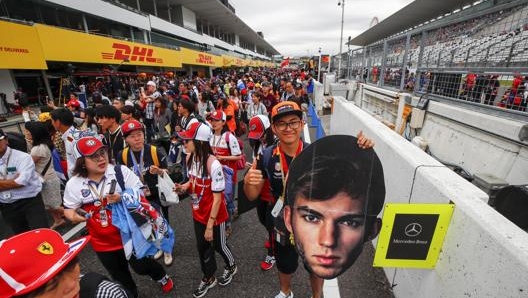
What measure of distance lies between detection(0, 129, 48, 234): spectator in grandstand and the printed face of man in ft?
11.9

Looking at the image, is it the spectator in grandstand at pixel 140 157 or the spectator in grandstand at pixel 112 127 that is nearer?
the spectator in grandstand at pixel 140 157

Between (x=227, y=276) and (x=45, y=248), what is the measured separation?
2162 millimetres

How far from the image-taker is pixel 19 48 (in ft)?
28.2

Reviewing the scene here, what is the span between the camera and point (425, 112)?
5.46 m

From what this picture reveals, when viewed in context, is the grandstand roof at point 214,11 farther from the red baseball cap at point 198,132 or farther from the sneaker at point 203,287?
the sneaker at point 203,287

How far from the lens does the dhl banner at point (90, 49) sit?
10.1 meters

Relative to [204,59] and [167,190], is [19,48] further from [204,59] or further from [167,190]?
[204,59]

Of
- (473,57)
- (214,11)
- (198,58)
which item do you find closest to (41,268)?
(473,57)

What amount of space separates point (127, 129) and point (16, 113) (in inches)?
570

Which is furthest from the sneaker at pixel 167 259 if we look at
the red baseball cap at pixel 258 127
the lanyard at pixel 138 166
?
the red baseball cap at pixel 258 127

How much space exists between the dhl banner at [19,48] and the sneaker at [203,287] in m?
10.0

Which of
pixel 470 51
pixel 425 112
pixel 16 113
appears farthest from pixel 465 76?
pixel 16 113

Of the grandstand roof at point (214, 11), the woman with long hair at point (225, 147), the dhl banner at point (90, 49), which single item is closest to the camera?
the woman with long hair at point (225, 147)

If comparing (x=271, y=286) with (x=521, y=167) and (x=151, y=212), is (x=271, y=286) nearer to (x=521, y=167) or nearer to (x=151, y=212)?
(x=151, y=212)
